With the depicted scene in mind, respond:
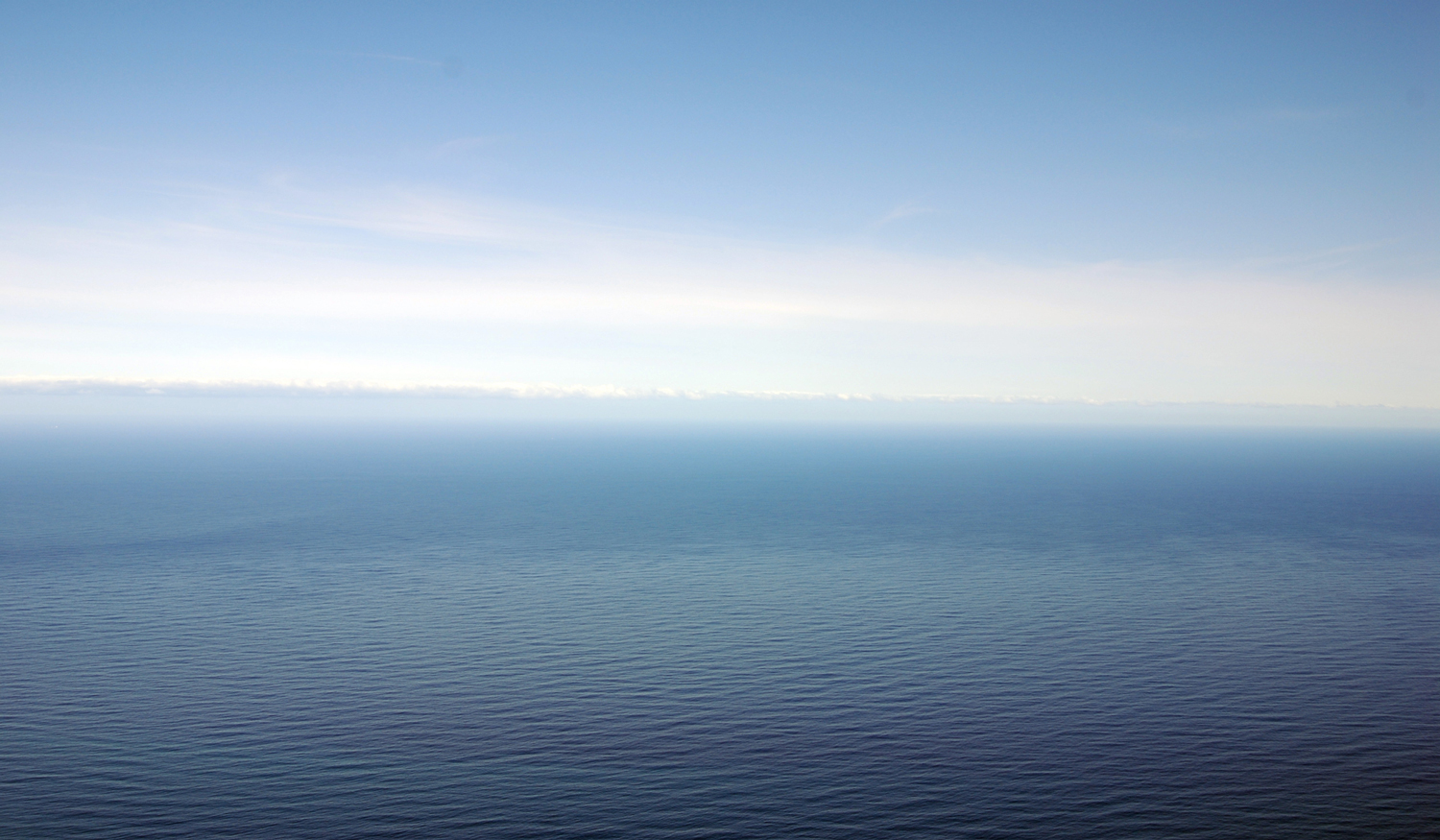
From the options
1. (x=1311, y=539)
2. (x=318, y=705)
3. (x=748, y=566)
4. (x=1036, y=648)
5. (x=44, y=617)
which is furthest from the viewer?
(x=1311, y=539)

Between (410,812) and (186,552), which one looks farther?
(186,552)

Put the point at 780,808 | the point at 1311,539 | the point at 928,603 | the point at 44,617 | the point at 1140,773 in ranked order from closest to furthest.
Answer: the point at 780,808 < the point at 1140,773 < the point at 44,617 < the point at 928,603 < the point at 1311,539

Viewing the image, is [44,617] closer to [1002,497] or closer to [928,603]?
[928,603]

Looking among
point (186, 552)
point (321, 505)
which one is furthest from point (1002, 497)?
point (186, 552)

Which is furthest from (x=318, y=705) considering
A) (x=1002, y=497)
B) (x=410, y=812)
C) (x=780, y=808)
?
(x=1002, y=497)

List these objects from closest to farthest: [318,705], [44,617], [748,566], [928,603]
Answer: [318,705] < [44,617] < [928,603] < [748,566]

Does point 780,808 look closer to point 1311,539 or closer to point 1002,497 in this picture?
point 1311,539
